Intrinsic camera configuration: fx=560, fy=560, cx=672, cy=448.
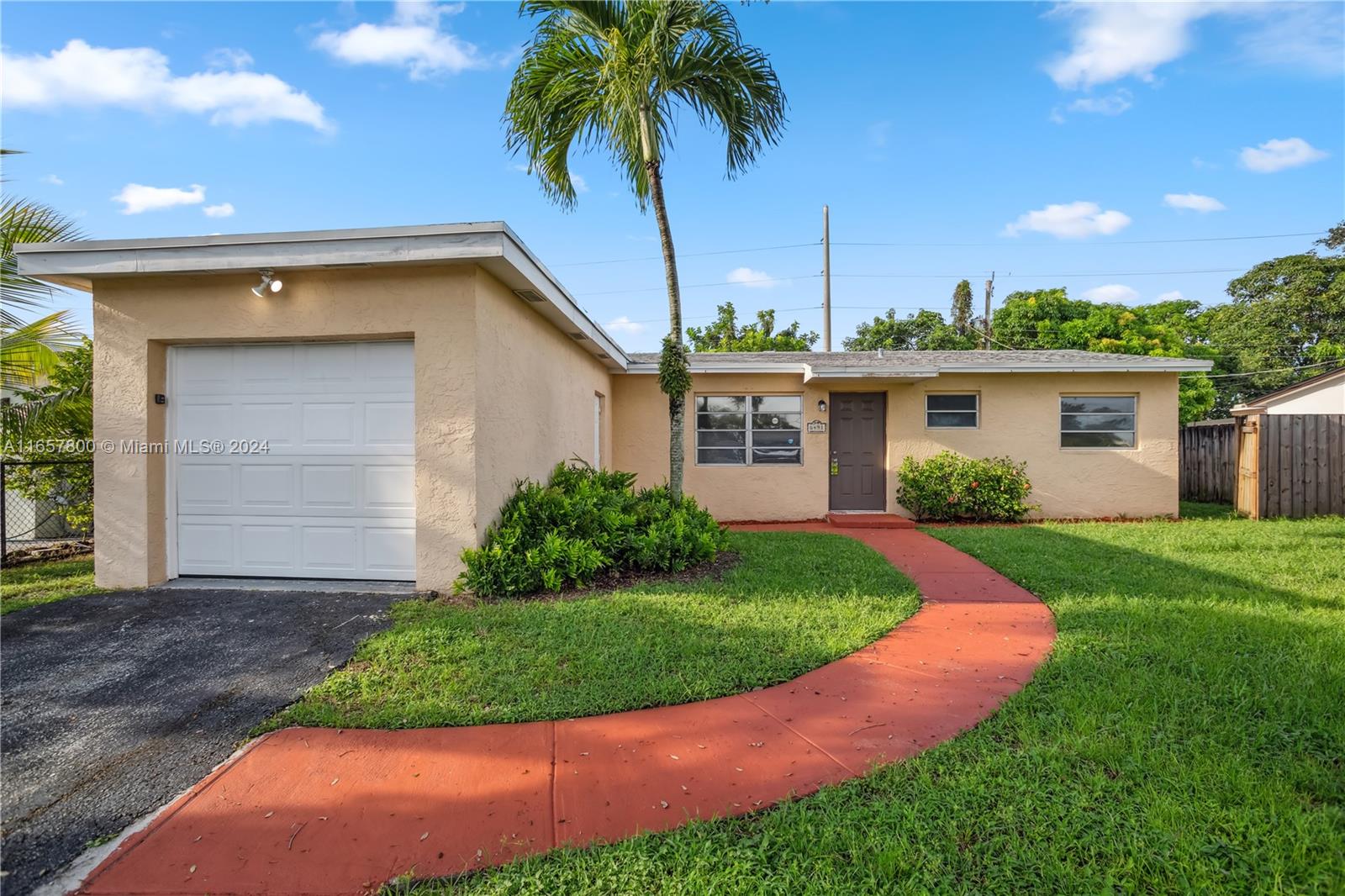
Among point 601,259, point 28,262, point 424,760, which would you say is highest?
point 601,259

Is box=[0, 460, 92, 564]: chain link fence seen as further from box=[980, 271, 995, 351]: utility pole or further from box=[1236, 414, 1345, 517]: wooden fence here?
box=[980, 271, 995, 351]: utility pole

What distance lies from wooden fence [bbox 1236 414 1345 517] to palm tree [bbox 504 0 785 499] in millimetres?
10083

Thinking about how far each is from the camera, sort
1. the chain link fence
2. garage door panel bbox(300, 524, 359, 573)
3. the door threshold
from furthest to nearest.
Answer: the chain link fence < garage door panel bbox(300, 524, 359, 573) < the door threshold

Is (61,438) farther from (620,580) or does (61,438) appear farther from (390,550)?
(620,580)

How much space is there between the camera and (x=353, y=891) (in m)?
1.83

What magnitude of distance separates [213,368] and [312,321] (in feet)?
4.16

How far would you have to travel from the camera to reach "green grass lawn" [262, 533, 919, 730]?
10.2 ft

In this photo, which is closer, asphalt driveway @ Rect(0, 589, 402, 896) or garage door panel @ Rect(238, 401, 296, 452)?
asphalt driveway @ Rect(0, 589, 402, 896)

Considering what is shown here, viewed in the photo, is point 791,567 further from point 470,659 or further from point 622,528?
point 470,659

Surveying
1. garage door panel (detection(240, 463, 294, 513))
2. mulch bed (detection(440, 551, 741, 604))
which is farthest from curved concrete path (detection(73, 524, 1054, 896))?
garage door panel (detection(240, 463, 294, 513))

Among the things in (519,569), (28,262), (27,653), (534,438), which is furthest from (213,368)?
(519,569)

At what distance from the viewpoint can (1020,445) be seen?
10.4 meters

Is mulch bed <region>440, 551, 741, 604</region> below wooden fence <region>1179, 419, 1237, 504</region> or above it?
below

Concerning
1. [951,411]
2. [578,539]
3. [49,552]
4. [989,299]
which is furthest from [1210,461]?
[49,552]
